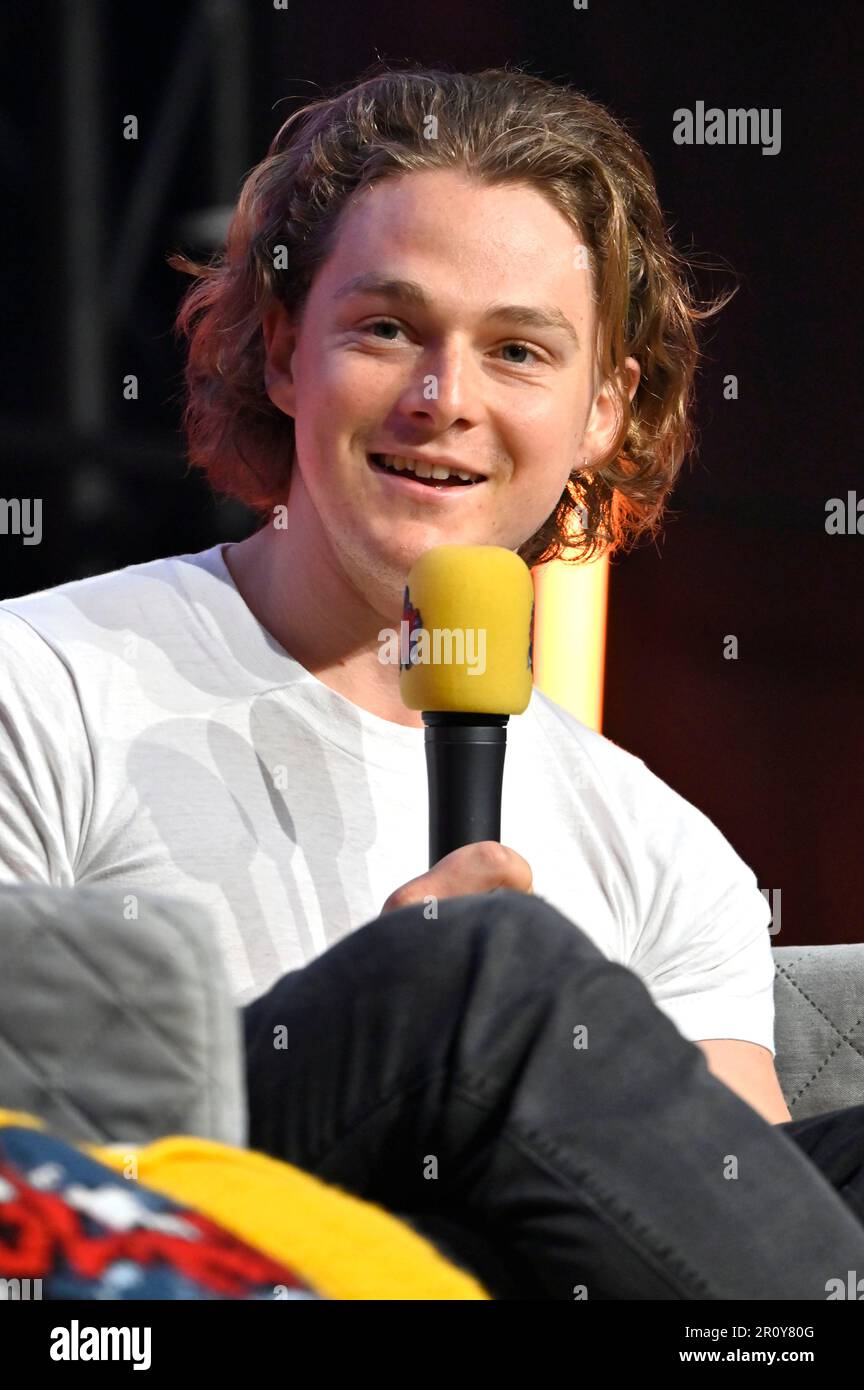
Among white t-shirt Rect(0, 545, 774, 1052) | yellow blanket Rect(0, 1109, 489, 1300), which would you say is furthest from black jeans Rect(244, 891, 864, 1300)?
white t-shirt Rect(0, 545, 774, 1052)

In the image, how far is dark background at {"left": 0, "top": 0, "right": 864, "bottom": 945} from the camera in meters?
2.05

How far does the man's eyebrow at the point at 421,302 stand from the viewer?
4.00 feet

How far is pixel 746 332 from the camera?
2346mm

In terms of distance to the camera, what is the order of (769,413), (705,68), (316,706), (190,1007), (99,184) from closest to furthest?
1. (190,1007)
2. (316,706)
3. (99,184)
4. (705,68)
5. (769,413)

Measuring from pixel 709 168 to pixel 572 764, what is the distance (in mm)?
1240

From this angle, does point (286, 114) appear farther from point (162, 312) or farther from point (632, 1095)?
point (632, 1095)

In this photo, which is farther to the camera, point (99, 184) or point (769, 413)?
point (769, 413)

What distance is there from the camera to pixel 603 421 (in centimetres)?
148

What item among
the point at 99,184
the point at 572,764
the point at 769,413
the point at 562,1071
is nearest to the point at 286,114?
the point at 99,184

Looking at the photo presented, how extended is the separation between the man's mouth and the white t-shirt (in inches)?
6.4

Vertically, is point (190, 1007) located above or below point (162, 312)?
below

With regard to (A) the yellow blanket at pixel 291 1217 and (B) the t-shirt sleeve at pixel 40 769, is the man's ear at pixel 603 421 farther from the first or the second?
(A) the yellow blanket at pixel 291 1217

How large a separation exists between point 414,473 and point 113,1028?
74cm

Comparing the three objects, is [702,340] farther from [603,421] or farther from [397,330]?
[397,330]
